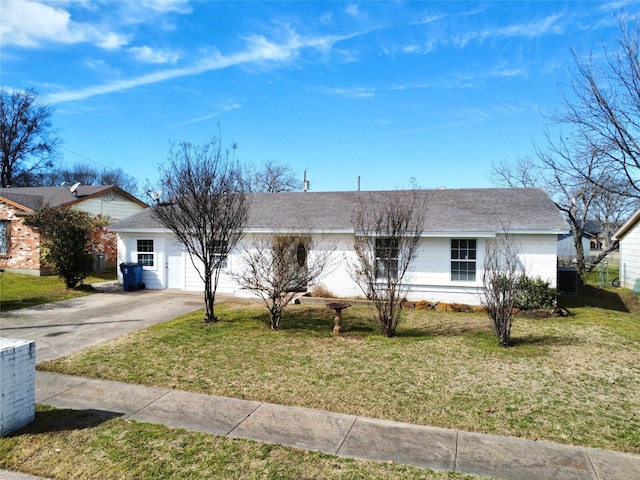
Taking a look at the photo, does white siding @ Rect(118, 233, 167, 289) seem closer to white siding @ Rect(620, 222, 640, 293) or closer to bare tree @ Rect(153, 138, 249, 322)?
bare tree @ Rect(153, 138, 249, 322)

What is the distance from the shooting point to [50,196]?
23.5m

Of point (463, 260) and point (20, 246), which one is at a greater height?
point (20, 246)

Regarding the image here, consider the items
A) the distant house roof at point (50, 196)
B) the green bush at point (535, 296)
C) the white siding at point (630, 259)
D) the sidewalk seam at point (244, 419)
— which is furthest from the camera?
the distant house roof at point (50, 196)

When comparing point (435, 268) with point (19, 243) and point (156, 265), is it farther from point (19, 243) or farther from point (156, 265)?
point (19, 243)

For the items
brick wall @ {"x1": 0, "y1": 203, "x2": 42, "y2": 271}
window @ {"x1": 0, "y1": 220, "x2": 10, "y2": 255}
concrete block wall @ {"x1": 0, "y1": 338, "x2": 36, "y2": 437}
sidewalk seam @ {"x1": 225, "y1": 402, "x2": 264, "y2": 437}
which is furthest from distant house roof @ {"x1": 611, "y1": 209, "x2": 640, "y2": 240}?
window @ {"x1": 0, "y1": 220, "x2": 10, "y2": 255}

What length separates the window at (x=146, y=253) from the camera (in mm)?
16938

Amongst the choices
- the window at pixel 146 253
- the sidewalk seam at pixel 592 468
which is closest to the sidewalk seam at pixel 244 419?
the sidewalk seam at pixel 592 468

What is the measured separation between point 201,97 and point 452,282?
12.5 metres

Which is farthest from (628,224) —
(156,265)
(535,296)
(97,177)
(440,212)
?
(97,177)

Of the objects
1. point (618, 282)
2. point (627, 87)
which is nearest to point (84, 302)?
point (627, 87)

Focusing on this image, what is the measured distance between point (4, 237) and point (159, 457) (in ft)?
73.3

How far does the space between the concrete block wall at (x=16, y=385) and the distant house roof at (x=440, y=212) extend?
10.5m

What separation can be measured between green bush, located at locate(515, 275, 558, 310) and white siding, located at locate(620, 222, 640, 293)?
7.76 metres

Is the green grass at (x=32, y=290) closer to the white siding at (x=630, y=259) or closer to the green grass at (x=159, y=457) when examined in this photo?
the green grass at (x=159, y=457)
